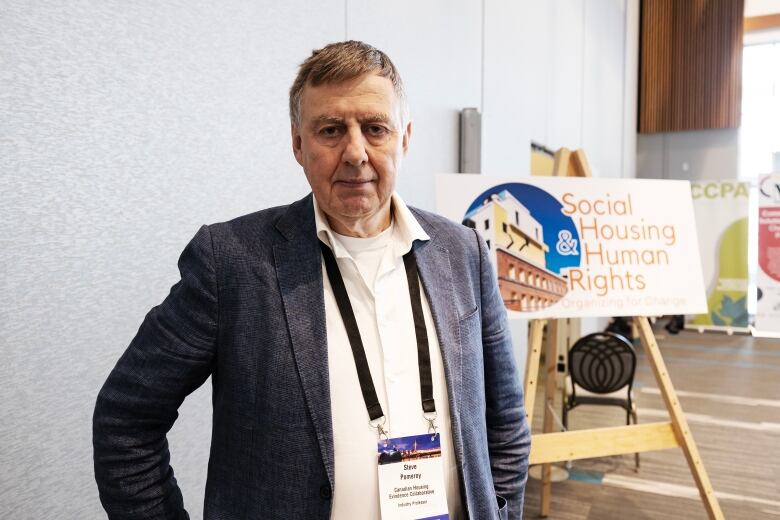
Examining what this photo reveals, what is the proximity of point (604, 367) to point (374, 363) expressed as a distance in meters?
3.04

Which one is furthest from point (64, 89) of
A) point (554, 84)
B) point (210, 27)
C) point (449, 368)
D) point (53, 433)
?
point (554, 84)

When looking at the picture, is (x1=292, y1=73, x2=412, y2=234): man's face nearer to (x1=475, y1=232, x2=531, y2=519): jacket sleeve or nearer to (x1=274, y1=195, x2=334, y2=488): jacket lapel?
(x1=274, y1=195, x2=334, y2=488): jacket lapel

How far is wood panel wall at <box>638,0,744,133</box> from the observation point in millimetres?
9711

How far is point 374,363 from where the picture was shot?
1120 millimetres

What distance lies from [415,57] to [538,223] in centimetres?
119

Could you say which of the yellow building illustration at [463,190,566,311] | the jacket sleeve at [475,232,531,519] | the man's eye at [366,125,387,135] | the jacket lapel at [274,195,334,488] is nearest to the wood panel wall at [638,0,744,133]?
the yellow building illustration at [463,190,566,311]

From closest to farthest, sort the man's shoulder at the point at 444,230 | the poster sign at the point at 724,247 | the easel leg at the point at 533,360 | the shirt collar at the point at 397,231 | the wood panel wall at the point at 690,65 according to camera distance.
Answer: the shirt collar at the point at 397,231, the man's shoulder at the point at 444,230, the easel leg at the point at 533,360, the poster sign at the point at 724,247, the wood panel wall at the point at 690,65

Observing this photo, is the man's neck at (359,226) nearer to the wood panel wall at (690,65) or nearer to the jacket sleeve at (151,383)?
the jacket sleeve at (151,383)

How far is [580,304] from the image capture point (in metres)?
2.71

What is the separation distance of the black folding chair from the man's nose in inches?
119

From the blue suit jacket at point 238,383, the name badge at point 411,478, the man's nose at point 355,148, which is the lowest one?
the name badge at point 411,478

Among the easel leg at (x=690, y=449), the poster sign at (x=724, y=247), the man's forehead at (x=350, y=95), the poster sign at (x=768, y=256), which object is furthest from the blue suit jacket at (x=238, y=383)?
the poster sign at (x=724, y=247)

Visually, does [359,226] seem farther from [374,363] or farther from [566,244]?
[566,244]

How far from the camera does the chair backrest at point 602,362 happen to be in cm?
375
